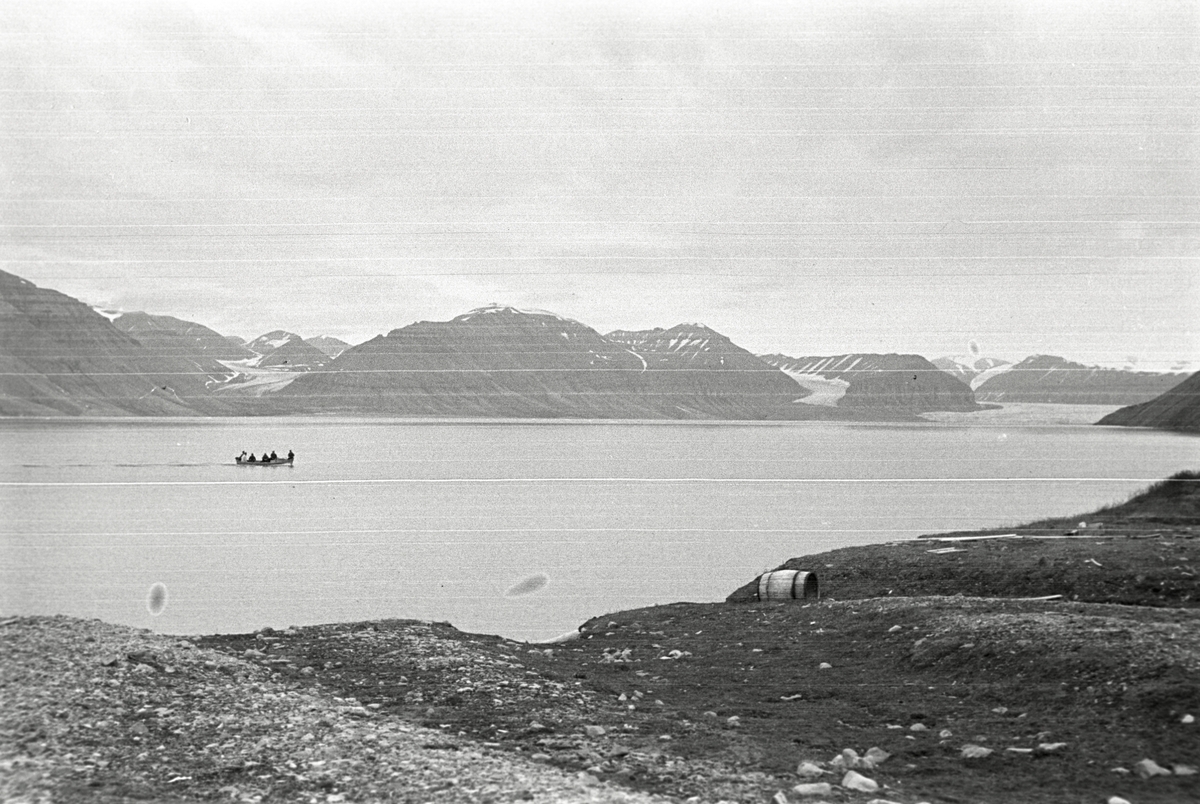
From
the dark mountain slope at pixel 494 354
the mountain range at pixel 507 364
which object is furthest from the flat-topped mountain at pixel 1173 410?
the dark mountain slope at pixel 494 354

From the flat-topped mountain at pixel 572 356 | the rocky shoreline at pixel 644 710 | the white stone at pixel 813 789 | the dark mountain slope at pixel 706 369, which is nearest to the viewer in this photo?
the white stone at pixel 813 789

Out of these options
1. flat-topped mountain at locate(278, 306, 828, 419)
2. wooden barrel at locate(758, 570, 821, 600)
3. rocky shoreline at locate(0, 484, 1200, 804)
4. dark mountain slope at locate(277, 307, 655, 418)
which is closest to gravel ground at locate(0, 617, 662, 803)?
rocky shoreline at locate(0, 484, 1200, 804)

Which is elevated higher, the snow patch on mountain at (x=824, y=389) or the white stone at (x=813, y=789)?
the snow patch on mountain at (x=824, y=389)

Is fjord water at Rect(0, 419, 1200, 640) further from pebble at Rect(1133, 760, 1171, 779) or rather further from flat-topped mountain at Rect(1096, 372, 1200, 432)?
pebble at Rect(1133, 760, 1171, 779)

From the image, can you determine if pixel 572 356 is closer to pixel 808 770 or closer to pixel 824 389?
pixel 824 389

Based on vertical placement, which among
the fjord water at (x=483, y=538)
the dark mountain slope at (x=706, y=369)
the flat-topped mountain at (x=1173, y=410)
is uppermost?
the dark mountain slope at (x=706, y=369)

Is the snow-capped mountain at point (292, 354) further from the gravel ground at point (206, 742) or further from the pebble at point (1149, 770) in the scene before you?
the pebble at point (1149, 770)
